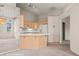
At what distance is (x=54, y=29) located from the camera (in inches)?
376

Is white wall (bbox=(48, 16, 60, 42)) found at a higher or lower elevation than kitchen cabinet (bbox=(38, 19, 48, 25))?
lower

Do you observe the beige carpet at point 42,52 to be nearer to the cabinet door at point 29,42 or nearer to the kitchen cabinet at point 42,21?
the cabinet door at point 29,42

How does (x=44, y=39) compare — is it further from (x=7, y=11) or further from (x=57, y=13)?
(x=7, y=11)

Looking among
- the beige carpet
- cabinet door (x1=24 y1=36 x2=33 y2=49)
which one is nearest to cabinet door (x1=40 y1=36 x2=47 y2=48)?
cabinet door (x1=24 y1=36 x2=33 y2=49)

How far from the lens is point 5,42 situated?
677 centimetres

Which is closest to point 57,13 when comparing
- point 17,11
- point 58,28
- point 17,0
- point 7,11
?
point 58,28

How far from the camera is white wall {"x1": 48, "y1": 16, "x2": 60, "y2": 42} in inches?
370

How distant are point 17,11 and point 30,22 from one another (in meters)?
1.34

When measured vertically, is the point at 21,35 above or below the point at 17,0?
below

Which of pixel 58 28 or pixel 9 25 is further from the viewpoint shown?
pixel 58 28

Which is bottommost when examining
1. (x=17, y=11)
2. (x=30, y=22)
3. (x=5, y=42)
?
(x=5, y=42)

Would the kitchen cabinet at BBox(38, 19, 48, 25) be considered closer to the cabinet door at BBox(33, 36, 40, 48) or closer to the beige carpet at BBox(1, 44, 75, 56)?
the cabinet door at BBox(33, 36, 40, 48)

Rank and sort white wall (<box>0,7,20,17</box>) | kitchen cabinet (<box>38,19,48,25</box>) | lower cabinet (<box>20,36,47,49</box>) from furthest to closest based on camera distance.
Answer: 1. kitchen cabinet (<box>38,19,48,25</box>)
2. lower cabinet (<box>20,36,47,49</box>)
3. white wall (<box>0,7,20,17</box>)

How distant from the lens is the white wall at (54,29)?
940 centimetres
